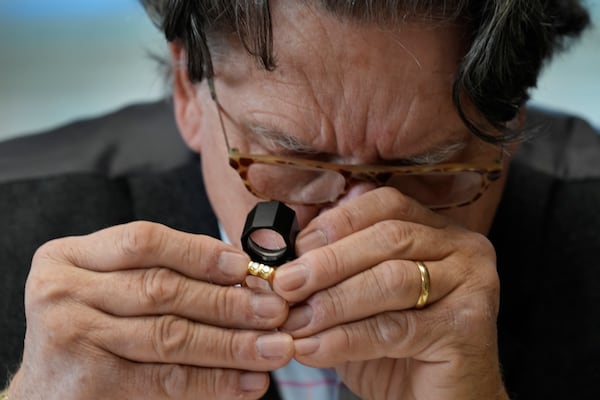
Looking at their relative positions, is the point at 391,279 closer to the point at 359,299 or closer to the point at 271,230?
the point at 359,299

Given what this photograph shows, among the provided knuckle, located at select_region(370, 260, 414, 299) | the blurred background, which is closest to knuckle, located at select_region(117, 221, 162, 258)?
knuckle, located at select_region(370, 260, 414, 299)

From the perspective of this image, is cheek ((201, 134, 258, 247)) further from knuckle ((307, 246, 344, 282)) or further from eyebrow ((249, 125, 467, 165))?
knuckle ((307, 246, 344, 282))

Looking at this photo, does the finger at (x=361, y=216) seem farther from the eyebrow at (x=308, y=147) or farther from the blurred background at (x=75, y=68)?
the blurred background at (x=75, y=68)

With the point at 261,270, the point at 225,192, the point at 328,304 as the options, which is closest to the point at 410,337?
the point at 328,304

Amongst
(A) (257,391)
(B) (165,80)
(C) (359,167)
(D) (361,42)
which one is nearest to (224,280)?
(A) (257,391)

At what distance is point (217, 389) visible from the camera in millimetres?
1068

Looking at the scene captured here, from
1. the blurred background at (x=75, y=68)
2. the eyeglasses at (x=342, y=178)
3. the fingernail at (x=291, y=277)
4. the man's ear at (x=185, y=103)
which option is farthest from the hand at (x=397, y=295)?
the blurred background at (x=75, y=68)

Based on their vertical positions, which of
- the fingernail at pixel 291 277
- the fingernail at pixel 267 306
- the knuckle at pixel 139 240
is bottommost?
the fingernail at pixel 267 306

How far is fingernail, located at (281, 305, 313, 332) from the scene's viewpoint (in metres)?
1.05

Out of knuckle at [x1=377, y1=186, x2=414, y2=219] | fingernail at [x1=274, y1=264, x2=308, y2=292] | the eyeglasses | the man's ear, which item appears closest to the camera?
fingernail at [x1=274, y1=264, x2=308, y2=292]

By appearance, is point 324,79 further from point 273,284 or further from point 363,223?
point 273,284

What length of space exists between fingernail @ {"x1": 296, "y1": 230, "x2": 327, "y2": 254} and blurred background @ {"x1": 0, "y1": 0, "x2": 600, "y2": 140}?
1.60m

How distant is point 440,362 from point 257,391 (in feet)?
0.93

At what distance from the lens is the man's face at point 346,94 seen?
1.15 m
